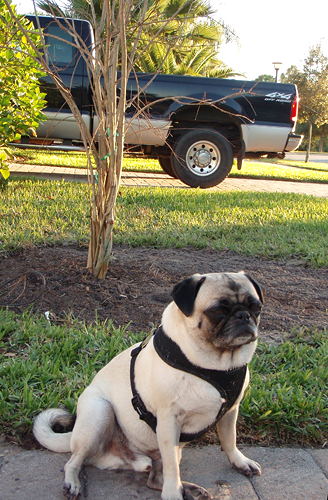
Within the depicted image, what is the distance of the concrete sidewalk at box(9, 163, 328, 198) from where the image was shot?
29.7 ft

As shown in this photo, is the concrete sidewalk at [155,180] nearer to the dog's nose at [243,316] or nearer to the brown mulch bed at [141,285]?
the brown mulch bed at [141,285]

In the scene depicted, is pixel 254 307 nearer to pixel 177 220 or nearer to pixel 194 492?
pixel 194 492

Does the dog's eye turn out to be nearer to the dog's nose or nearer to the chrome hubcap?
the dog's nose

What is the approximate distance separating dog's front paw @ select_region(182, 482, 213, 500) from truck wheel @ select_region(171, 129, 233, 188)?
7035 millimetres

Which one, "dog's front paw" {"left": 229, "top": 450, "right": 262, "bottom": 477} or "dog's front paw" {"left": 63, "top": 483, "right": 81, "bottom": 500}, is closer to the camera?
"dog's front paw" {"left": 63, "top": 483, "right": 81, "bottom": 500}

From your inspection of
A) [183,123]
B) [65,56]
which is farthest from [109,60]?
[65,56]

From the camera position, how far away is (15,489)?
197cm

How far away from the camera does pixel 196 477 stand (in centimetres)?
214

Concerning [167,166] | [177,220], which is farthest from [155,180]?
[177,220]

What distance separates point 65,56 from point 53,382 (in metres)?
8.01

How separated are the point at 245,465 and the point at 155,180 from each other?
805cm

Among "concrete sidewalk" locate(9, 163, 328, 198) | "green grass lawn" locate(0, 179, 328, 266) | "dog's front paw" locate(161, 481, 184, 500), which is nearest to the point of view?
"dog's front paw" locate(161, 481, 184, 500)

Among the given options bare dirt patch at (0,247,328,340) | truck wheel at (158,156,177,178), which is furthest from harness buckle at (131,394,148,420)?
truck wheel at (158,156,177,178)

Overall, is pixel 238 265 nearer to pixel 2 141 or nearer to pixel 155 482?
pixel 155 482
